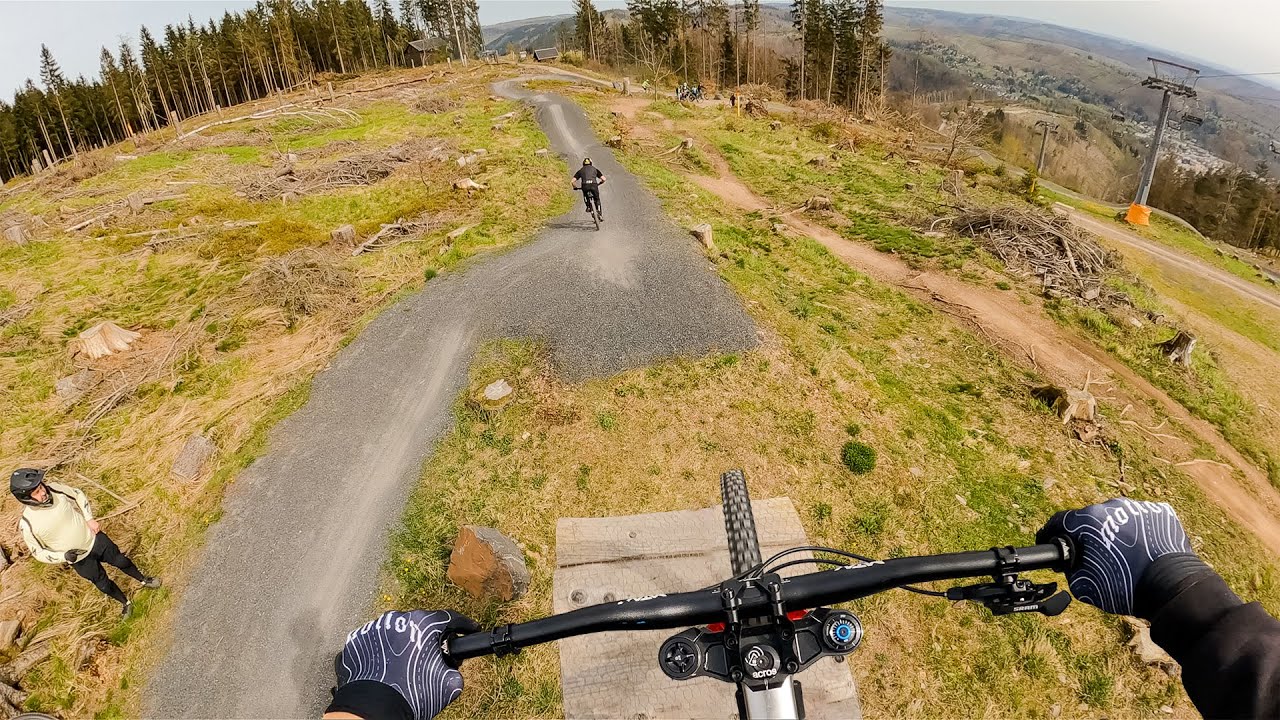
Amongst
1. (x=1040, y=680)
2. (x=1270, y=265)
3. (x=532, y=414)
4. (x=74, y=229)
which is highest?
(x=74, y=229)

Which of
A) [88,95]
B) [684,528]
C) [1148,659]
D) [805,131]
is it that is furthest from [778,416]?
[88,95]

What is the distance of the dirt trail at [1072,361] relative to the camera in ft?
40.8

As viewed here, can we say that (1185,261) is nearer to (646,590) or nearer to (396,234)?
(646,590)

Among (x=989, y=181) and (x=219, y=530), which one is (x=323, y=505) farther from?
(x=989, y=181)

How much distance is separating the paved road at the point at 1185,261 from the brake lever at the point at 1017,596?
33.0m

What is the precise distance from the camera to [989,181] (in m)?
33.0

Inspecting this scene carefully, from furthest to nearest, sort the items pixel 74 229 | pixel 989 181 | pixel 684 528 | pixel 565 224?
pixel 989 181
pixel 74 229
pixel 565 224
pixel 684 528

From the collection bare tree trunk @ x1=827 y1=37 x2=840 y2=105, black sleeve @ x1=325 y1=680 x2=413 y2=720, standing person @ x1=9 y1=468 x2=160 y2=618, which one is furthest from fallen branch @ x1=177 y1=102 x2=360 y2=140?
bare tree trunk @ x1=827 y1=37 x2=840 y2=105

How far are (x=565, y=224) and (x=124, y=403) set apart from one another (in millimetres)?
14041

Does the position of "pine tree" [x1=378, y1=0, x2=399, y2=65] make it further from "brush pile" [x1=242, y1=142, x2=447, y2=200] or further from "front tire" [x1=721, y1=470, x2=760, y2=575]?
"front tire" [x1=721, y1=470, x2=760, y2=575]

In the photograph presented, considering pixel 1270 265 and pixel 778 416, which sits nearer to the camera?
pixel 778 416

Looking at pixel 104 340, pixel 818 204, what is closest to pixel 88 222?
pixel 104 340

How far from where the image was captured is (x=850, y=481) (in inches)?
417

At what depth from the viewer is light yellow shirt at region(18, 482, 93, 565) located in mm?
7375
